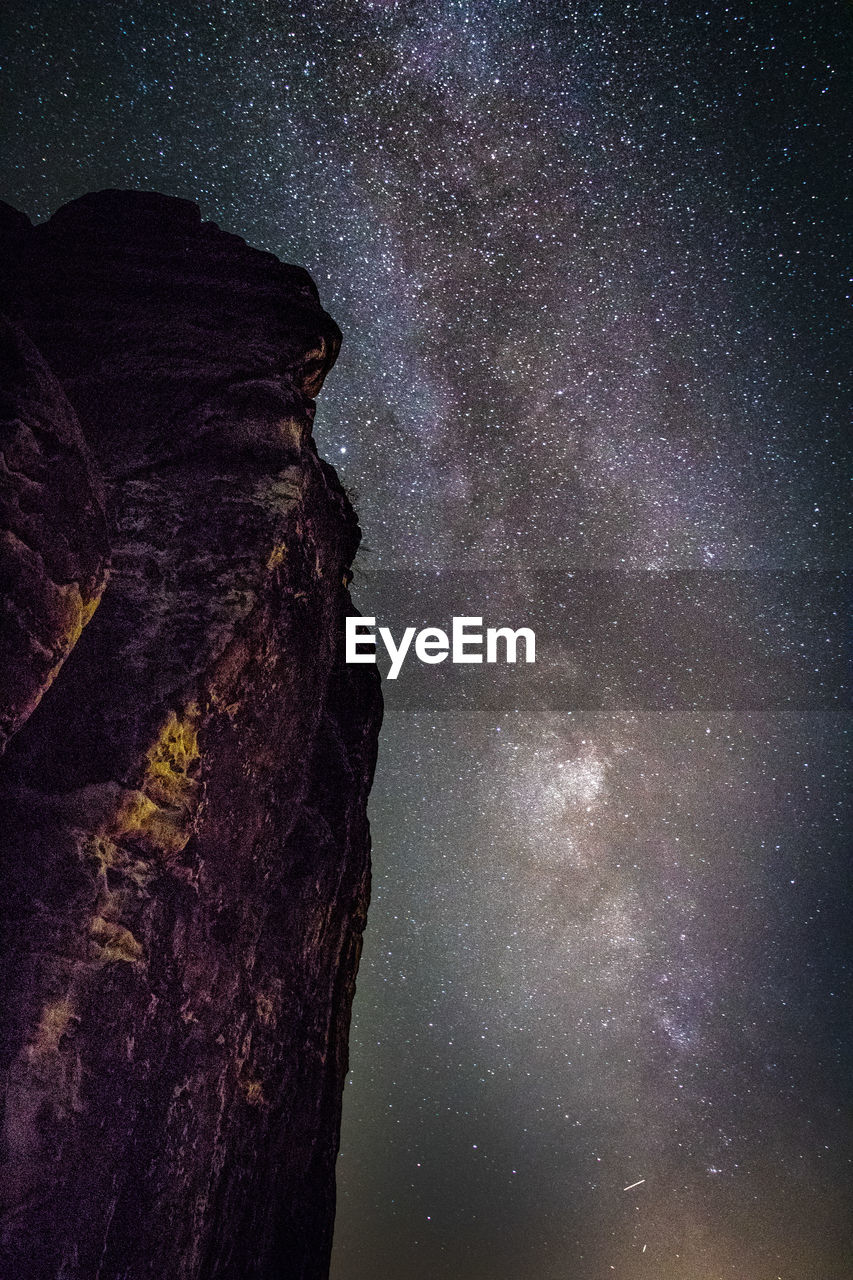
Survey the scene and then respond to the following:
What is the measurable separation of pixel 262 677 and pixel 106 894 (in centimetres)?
184

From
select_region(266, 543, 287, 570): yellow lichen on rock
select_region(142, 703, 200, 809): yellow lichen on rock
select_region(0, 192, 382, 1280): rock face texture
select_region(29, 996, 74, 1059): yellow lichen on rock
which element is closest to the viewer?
select_region(29, 996, 74, 1059): yellow lichen on rock

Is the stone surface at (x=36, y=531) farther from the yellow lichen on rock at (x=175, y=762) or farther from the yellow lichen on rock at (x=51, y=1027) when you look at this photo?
the yellow lichen on rock at (x=51, y=1027)

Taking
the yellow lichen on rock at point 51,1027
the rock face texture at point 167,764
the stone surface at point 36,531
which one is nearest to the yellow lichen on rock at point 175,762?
the rock face texture at point 167,764

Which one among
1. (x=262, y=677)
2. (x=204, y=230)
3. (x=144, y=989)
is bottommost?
(x=144, y=989)

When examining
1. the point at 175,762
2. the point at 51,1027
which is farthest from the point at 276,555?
the point at 51,1027

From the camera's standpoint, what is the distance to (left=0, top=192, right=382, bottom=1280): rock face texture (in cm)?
395

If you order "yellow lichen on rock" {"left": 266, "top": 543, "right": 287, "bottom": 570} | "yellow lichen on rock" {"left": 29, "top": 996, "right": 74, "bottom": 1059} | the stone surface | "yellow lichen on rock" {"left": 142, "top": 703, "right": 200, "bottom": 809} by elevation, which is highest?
"yellow lichen on rock" {"left": 266, "top": 543, "right": 287, "bottom": 570}

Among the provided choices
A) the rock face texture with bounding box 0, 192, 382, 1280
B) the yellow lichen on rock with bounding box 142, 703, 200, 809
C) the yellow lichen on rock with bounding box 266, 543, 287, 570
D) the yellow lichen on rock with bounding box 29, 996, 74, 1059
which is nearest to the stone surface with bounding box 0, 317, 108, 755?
the rock face texture with bounding box 0, 192, 382, 1280

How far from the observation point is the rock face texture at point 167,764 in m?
3.95

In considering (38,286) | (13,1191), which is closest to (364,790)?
(13,1191)

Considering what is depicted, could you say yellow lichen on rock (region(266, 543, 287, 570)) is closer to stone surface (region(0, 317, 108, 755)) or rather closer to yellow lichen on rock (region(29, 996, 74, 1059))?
stone surface (region(0, 317, 108, 755))

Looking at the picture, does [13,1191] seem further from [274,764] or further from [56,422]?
[56,422]

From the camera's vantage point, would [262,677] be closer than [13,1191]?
No

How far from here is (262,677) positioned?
5.45m
